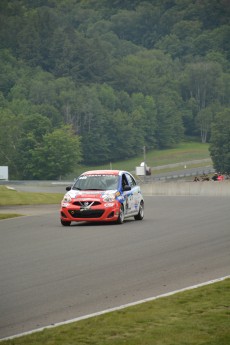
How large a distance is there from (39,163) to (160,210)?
129 m

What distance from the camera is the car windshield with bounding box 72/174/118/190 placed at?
28.1 meters

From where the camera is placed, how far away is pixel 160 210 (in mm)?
35312

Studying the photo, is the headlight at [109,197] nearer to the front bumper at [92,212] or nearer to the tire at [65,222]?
the front bumper at [92,212]

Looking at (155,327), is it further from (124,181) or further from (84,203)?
(124,181)

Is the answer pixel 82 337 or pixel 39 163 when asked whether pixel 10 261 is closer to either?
pixel 82 337

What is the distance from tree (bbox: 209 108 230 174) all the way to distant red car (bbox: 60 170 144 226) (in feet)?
436

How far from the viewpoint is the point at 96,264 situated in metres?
18.0

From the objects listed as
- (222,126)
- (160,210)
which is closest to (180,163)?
(222,126)

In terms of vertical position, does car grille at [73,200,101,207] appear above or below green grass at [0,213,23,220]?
above

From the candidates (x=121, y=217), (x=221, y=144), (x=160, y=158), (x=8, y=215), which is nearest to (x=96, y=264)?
(x=121, y=217)

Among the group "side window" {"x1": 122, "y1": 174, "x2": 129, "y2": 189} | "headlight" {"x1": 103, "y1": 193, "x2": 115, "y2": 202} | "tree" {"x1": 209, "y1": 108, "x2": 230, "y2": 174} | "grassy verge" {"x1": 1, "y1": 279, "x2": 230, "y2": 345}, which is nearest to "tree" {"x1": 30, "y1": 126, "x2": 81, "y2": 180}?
"tree" {"x1": 209, "y1": 108, "x2": 230, "y2": 174}

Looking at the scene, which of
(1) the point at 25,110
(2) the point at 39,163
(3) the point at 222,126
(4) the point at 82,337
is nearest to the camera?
(4) the point at 82,337

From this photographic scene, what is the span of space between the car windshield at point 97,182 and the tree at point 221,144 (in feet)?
436

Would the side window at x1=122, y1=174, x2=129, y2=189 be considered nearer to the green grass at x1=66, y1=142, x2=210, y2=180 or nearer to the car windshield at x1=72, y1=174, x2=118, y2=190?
the car windshield at x1=72, y1=174, x2=118, y2=190
